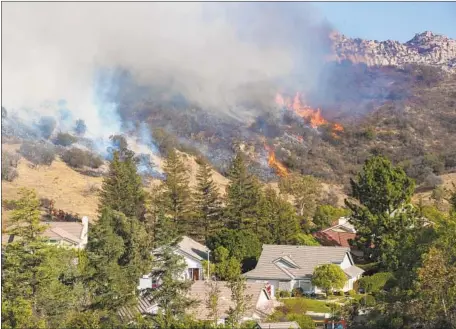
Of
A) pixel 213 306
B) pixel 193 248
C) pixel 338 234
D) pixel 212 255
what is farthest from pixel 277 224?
pixel 213 306

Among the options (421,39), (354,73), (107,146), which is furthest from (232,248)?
(421,39)

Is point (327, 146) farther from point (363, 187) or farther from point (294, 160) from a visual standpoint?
point (363, 187)

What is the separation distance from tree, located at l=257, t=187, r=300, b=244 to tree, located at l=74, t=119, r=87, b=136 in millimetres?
41975

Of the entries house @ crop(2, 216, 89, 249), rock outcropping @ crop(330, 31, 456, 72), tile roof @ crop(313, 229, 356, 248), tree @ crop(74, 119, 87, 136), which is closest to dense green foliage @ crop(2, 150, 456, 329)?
tile roof @ crop(313, 229, 356, 248)

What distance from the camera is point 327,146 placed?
354 ft

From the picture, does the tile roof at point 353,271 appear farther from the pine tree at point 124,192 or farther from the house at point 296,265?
the pine tree at point 124,192

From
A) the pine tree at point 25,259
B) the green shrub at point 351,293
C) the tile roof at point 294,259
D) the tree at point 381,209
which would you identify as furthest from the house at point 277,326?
the tree at point 381,209

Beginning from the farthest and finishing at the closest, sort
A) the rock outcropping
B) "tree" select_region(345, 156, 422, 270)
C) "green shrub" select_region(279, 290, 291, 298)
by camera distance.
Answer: the rock outcropping, "tree" select_region(345, 156, 422, 270), "green shrub" select_region(279, 290, 291, 298)

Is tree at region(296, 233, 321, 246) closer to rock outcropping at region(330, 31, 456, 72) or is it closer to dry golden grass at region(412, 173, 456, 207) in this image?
dry golden grass at region(412, 173, 456, 207)

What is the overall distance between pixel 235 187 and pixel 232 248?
27.0 feet

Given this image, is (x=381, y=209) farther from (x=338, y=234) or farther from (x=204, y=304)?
(x=204, y=304)

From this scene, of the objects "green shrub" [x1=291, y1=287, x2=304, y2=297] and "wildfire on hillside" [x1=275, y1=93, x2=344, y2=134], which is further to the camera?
"wildfire on hillside" [x1=275, y1=93, x2=344, y2=134]

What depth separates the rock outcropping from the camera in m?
154

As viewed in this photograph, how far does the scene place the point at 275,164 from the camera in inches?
3701
